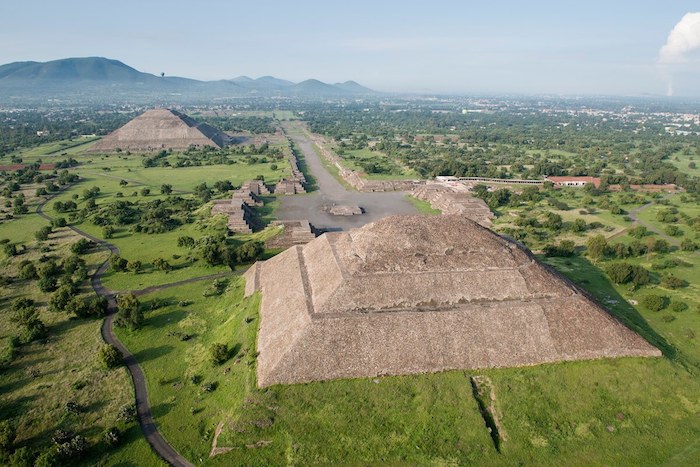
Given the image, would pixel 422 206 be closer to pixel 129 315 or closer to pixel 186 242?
pixel 186 242

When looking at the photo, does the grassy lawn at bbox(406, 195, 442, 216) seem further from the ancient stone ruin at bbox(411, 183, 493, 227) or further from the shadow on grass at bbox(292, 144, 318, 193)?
the shadow on grass at bbox(292, 144, 318, 193)

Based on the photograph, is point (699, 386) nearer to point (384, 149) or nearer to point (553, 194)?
point (553, 194)

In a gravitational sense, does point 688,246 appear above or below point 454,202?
below

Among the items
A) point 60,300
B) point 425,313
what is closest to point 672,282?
point 425,313

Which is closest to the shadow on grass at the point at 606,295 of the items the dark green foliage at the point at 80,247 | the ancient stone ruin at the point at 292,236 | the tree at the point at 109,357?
the ancient stone ruin at the point at 292,236

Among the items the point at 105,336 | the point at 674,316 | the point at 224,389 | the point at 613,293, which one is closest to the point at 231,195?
the point at 105,336
